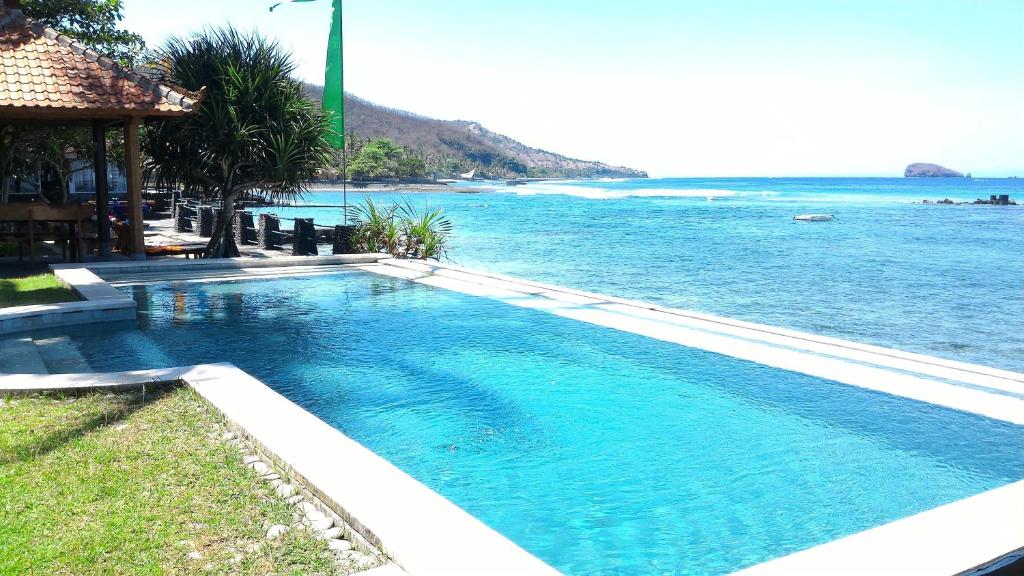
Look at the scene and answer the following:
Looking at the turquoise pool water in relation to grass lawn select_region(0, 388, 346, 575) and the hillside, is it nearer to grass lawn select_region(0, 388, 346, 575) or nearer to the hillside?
grass lawn select_region(0, 388, 346, 575)

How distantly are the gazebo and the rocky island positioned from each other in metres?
187

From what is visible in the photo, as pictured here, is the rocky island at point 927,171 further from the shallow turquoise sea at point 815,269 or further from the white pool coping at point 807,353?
the white pool coping at point 807,353

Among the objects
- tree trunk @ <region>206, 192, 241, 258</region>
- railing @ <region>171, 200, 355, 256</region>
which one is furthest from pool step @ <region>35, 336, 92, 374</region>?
railing @ <region>171, 200, 355, 256</region>

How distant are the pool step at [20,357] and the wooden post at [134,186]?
575 cm

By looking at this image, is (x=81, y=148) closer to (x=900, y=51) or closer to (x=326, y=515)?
(x=326, y=515)

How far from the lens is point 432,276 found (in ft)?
38.4

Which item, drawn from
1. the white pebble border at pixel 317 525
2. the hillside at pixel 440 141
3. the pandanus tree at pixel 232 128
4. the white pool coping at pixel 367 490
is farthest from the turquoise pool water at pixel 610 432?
the hillside at pixel 440 141

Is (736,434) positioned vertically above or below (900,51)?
below

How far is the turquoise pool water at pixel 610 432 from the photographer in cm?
379

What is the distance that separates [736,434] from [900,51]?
3609 centimetres

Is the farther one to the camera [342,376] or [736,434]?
[342,376]

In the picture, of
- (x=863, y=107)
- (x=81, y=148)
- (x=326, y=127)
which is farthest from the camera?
(x=863, y=107)

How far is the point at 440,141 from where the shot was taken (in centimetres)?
15988

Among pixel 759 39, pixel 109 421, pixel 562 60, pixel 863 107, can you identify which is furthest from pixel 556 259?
pixel 863 107
